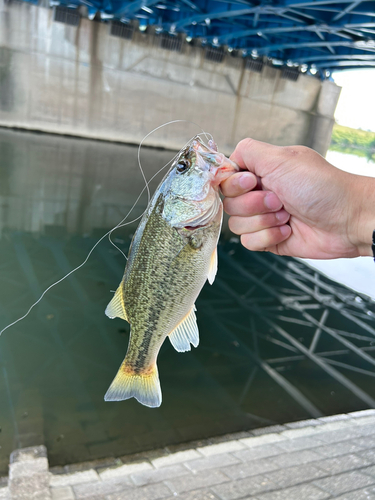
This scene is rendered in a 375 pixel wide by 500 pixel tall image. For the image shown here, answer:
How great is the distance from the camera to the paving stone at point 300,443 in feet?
10.8

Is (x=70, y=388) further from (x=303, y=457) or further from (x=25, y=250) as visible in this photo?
(x=25, y=250)

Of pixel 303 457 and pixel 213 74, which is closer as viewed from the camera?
Result: pixel 303 457

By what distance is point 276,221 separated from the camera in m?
2.48

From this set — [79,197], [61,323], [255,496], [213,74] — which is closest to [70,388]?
[61,323]

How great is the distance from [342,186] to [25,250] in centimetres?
597

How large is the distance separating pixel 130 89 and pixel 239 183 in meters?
22.2

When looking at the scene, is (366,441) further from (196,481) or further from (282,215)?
(282,215)

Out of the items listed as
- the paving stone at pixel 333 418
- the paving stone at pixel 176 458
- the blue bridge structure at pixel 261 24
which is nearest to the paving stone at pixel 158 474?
the paving stone at pixel 176 458

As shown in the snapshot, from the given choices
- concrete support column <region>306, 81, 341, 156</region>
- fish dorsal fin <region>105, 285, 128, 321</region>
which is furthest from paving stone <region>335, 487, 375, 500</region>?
concrete support column <region>306, 81, 341, 156</region>

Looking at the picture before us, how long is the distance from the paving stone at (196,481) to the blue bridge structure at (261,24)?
1533 centimetres

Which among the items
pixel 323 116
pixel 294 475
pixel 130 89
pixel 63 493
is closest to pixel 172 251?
pixel 63 493

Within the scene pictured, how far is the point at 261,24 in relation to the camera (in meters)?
18.4

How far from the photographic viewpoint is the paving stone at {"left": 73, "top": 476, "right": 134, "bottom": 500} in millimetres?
2535

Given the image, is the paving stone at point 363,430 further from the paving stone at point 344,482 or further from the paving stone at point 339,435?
the paving stone at point 344,482
